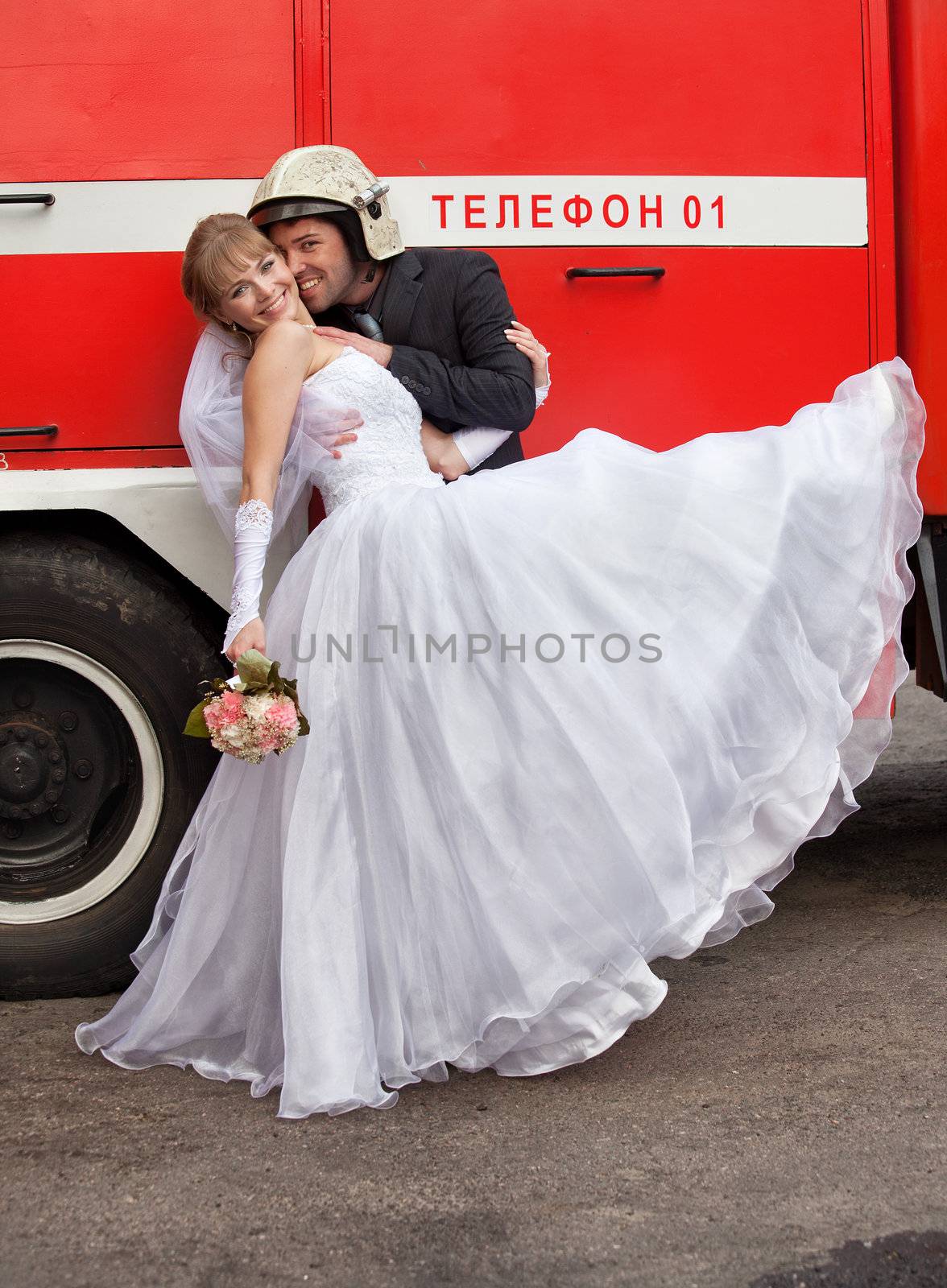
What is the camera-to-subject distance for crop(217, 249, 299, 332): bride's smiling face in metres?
2.48

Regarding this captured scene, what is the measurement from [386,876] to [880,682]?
1180 millimetres

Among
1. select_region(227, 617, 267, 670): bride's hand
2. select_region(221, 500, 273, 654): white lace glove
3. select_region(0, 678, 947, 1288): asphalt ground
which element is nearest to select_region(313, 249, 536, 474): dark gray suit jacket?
select_region(221, 500, 273, 654): white lace glove

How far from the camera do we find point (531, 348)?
2.67 meters

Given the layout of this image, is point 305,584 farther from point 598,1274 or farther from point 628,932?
point 598,1274

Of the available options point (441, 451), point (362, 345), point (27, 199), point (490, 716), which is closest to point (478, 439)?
point (441, 451)

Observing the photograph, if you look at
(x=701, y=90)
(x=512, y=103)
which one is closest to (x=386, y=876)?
(x=512, y=103)

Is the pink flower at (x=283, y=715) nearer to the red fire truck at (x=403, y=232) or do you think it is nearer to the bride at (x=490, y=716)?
the bride at (x=490, y=716)

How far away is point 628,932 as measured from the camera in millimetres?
2201

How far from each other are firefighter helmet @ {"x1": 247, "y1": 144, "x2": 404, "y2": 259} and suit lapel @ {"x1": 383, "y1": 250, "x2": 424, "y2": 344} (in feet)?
0.31

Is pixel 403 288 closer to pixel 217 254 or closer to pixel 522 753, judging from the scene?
pixel 217 254

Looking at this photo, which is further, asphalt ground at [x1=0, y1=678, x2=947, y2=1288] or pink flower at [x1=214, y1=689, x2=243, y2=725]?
pink flower at [x1=214, y1=689, x2=243, y2=725]

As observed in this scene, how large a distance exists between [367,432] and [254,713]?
0.76 m

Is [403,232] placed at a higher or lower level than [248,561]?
higher

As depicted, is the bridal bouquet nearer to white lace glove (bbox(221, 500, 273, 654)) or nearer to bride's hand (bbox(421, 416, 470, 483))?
white lace glove (bbox(221, 500, 273, 654))
